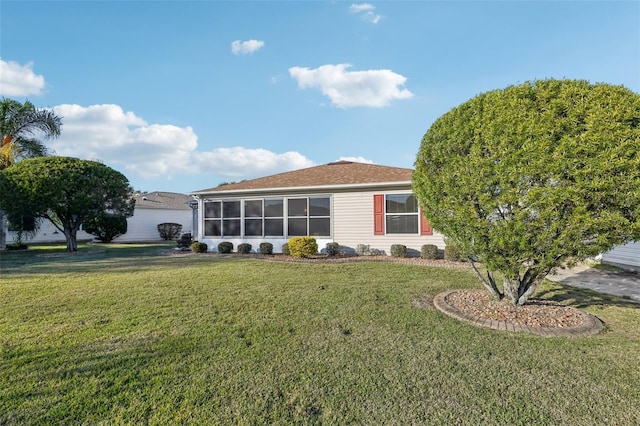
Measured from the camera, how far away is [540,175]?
3930 mm

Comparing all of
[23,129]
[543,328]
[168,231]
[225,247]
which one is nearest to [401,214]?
[225,247]

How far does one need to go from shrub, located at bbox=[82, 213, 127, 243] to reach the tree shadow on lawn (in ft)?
73.6

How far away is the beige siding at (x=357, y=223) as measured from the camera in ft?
38.1

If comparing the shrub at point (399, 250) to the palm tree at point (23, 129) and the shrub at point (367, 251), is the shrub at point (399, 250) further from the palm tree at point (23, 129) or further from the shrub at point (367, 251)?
the palm tree at point (23, 129)

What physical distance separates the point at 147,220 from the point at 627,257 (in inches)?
1062

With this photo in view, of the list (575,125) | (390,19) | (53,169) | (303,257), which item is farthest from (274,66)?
(575,125)

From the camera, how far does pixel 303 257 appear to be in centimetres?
1134

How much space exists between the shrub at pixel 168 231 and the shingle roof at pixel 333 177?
37.4 ft

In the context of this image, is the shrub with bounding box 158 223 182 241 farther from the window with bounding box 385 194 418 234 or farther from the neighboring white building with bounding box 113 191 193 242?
the window with bounding box 385 194 418 234

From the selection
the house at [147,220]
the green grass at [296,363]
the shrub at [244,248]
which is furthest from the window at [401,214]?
the house at [147,220]

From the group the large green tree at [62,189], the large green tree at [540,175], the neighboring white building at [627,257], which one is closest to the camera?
the large green tree at [540,175]

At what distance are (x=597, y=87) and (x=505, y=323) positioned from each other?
3.19 metres

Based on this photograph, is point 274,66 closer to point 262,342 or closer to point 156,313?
point 156,313

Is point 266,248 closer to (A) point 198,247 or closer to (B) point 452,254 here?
(A) point 198,247
